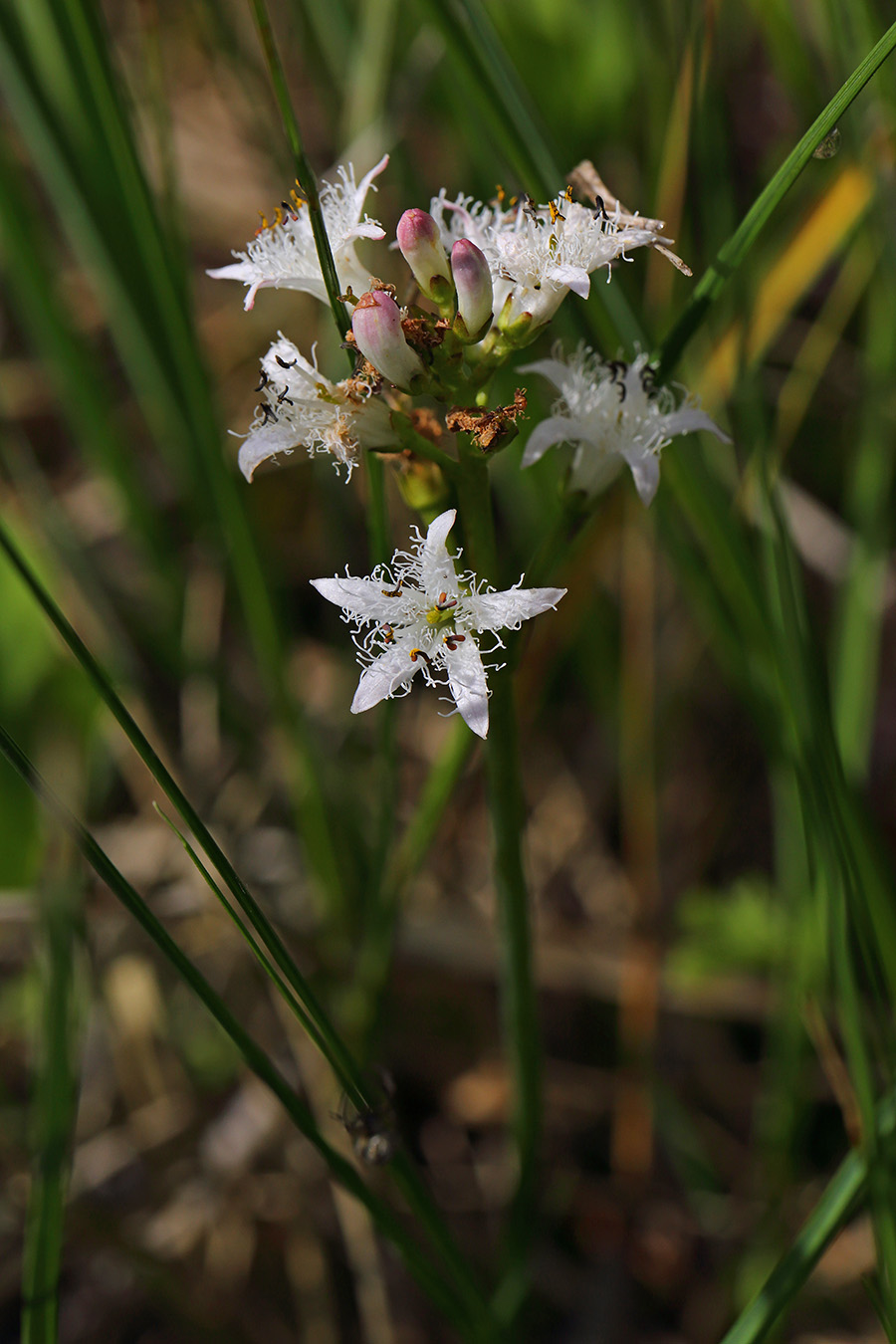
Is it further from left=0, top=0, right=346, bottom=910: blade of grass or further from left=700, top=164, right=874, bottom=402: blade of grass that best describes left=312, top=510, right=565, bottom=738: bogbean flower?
left=700, top=164, right=874, bottom=402: blade of grass

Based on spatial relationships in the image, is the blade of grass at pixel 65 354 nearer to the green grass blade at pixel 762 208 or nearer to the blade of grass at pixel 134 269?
the blade of grass at pixel 134 269

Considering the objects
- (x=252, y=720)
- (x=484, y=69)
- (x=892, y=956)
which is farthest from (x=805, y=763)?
(x=252, y=720)

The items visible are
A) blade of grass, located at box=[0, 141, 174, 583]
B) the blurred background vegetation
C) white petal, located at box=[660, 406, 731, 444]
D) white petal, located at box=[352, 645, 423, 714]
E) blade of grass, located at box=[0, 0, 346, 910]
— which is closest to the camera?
white petal, located at box=[352, 645, 423, 714]

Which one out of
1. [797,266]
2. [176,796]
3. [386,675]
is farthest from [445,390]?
[797,266]

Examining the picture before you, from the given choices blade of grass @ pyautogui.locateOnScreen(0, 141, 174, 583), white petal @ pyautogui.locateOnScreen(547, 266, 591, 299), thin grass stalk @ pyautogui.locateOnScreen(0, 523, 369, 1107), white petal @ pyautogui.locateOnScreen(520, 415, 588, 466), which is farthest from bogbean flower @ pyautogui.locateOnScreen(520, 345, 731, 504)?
blade of grass @ pyautogui.locateOnScreen(0, 141, 174, 583)

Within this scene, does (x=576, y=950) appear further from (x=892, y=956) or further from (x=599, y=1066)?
(x=892, y=956)
